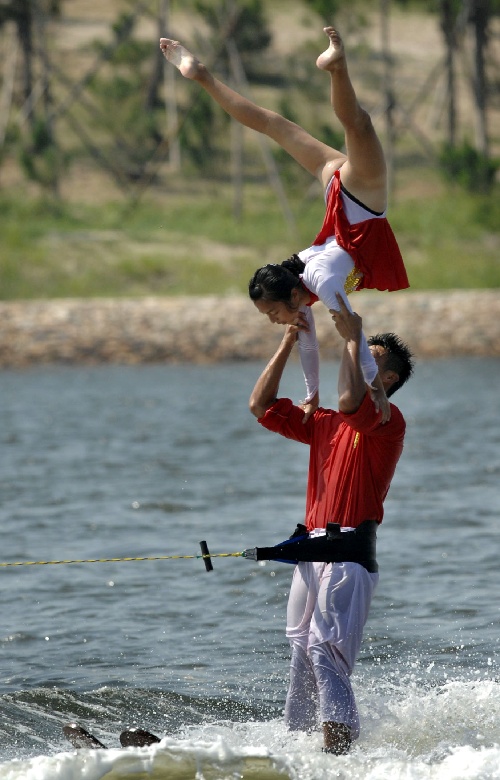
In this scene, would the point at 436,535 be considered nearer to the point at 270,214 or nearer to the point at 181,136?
the point at 270,214

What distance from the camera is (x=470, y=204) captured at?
A: 118 ft

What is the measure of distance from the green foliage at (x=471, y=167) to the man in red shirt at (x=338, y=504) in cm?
3130

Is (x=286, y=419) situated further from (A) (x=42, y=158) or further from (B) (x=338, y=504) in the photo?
(A) (x=42, y=158)

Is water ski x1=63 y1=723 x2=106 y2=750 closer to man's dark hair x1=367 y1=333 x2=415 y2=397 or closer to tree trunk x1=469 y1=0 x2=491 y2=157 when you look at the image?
man's dark hair x1=367 y1=333 x2=415 y2=397

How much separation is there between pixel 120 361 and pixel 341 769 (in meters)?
24.4

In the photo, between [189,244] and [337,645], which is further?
[189,244]

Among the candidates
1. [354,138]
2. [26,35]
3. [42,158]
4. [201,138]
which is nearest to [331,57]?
[354,138]

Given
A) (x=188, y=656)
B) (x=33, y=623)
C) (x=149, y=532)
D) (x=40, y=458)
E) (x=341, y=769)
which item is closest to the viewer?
(x=341, y=769)

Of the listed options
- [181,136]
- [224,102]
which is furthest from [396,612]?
[181,136]

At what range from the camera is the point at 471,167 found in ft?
120

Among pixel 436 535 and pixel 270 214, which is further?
pixel 270 214

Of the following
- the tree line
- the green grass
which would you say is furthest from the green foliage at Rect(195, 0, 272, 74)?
the green grass

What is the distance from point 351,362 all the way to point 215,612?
4.45m

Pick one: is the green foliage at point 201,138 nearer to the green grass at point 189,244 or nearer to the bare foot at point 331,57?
the green grass at point 189,244
